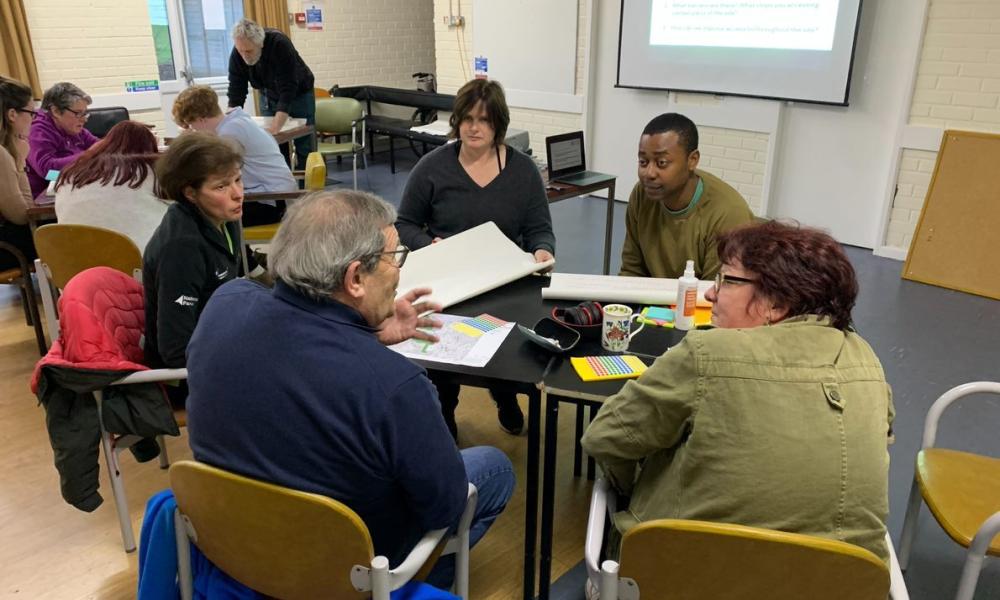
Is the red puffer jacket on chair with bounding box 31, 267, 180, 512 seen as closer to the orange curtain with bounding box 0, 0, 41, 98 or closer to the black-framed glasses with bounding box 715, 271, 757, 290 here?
the black-framed glasses with bounding box 715, 271, 757, 290

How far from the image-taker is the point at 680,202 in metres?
2.35

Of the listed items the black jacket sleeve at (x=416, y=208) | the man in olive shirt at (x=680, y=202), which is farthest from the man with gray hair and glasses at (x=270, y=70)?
the man in olive shirt at (x=680, y=202)

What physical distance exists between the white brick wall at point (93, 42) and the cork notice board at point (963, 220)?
608 centimetres

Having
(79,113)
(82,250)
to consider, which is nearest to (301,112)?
(79,113)

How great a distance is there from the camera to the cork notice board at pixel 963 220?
3898 millimetres

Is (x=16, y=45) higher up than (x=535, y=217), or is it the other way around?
(x=16, y=45)

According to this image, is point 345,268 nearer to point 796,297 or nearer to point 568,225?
point 796,297

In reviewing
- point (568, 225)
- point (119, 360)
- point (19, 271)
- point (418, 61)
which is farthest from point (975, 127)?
point (418, 61)

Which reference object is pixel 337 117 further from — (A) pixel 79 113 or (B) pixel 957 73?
(B) pixel 957 73

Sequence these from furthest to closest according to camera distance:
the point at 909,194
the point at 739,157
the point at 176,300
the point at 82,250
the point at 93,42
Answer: the point at 93,42, the point at 739,157, the point at 909,194, the point at 82,250, the point at 176,300

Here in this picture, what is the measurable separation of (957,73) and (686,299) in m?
3.33

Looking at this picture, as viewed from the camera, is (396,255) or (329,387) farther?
(396,255)

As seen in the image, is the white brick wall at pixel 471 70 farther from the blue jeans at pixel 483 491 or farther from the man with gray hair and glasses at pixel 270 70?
the blue jeans at pixel 483 491

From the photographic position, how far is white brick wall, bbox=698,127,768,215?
4.96 m
